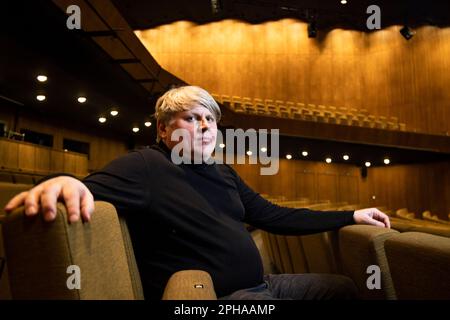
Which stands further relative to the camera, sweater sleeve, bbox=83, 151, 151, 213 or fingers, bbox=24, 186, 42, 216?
sweater sleeve, bbox=83, 151, 151, 213

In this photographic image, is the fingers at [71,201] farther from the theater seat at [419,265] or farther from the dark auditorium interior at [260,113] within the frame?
the theater seat at [419,265]

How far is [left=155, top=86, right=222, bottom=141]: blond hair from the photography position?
0.74 m

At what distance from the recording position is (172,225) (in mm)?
622

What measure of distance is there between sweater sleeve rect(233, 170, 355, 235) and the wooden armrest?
328 mm

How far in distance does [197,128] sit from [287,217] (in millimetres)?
312

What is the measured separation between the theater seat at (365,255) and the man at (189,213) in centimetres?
4

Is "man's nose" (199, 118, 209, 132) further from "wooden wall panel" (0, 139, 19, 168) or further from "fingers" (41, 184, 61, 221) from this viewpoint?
"wooden wall panel" (0, 139, 19, 168)

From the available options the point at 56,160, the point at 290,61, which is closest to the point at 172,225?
the point at 56,160

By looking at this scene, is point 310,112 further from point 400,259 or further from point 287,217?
point 400,259

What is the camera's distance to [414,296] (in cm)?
51

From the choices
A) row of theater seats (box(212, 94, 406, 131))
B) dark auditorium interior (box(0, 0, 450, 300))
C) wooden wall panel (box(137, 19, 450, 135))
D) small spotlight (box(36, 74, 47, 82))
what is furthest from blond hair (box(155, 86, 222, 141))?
wooden wall panel (box(137, 19, 450, 135))

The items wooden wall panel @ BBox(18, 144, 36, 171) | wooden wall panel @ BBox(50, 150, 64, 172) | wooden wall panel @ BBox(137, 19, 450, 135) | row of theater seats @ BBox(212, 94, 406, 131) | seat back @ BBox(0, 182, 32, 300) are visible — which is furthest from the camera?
wooden wall panel @ BBox(137, 19, 450, 135)
